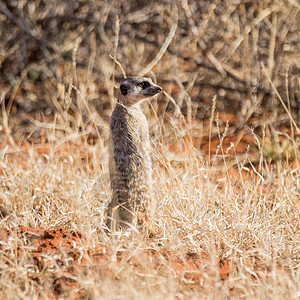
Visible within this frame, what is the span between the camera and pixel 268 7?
6145 mm

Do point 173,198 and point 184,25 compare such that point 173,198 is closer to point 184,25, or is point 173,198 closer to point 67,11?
point 184,25

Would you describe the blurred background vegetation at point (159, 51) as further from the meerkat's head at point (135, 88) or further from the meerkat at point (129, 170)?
the meerkat at point (129, 170)

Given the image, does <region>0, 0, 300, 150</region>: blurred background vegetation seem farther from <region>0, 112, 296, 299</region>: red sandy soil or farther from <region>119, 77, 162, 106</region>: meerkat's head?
<region>0, 112, 296, 299</region>: red sandy soil

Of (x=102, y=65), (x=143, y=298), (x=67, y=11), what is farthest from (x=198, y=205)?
(x=67, y=11)

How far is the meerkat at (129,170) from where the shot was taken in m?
3.37

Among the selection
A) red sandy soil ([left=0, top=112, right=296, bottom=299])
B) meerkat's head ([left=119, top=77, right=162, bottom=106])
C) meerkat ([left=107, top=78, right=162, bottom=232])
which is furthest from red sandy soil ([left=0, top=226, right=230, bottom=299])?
meerkat's head ([left=119, top=77, right=162, bottom=106])

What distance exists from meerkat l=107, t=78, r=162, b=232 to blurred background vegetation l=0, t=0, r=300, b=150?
98.9 inches

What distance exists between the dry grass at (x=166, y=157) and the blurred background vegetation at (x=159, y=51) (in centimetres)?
2

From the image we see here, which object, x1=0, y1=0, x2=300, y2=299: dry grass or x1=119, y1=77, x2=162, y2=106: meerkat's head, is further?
x1=119, y1=77, x2=162, y2=106: meerkat's head

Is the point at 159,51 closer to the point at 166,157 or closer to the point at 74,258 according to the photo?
the point at 166,157

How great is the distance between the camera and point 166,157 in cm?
370

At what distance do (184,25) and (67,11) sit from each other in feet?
4.64

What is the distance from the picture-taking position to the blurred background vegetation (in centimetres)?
609

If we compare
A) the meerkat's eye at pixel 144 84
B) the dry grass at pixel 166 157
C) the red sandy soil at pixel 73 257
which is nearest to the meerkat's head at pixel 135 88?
the meerkat's eye at pixel 144 84
